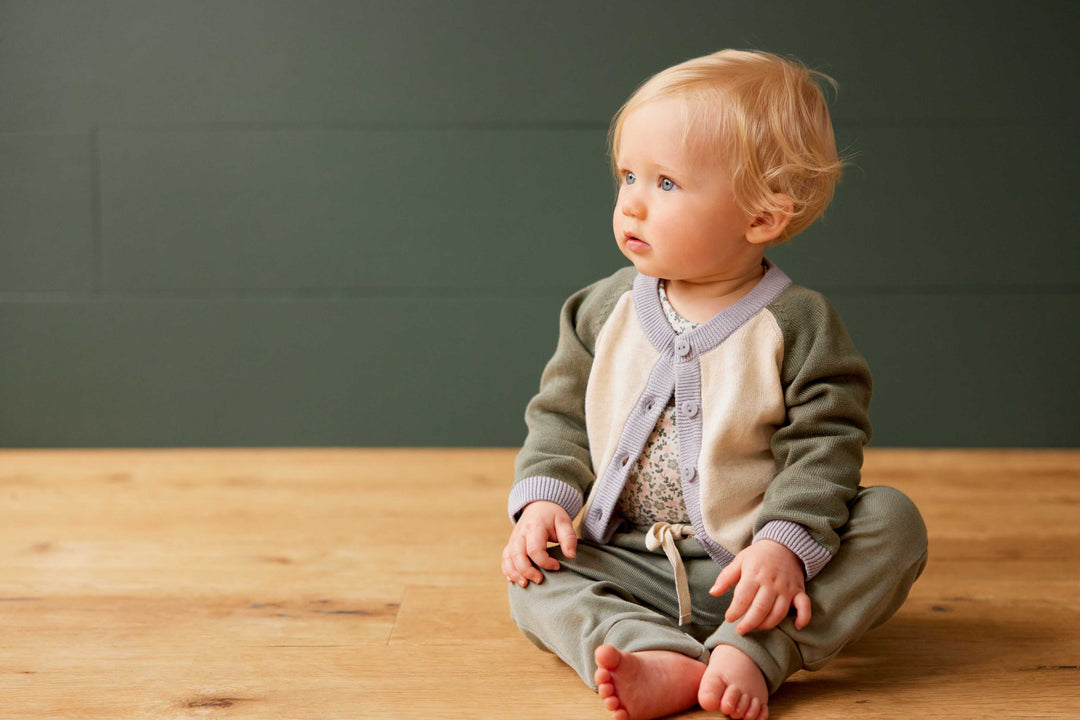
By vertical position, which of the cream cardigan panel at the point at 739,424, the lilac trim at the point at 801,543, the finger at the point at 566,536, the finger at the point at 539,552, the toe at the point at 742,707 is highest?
the cream cardigan panel at the point at 739,424

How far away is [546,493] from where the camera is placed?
1.02 metres

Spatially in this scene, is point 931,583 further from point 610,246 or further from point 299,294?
point 299,294

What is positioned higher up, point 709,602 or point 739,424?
point 739,424

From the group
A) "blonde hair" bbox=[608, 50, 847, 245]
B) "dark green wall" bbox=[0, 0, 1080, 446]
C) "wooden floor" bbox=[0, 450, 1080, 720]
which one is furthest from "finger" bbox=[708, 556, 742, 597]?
"dark green wall" bbox=[0, 0, 1080, 446]

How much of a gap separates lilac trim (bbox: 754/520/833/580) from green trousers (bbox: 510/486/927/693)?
0.02 m

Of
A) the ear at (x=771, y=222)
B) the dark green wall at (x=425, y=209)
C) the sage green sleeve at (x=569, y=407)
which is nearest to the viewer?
the ear at (x=771, y=222)

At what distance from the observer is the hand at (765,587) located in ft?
2.93

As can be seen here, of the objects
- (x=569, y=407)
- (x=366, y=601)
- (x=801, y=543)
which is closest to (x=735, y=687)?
(x=801, y=543)

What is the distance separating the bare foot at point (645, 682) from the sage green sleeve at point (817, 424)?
0.15 metres

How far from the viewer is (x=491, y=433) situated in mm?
2029

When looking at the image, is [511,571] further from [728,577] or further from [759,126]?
[759,126]

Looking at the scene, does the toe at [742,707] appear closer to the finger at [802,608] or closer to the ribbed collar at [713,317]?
the finger at [802,608]

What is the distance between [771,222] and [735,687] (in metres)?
0.43

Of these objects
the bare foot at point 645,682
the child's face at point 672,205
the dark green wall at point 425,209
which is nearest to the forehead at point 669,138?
the child's face at point 672,205
